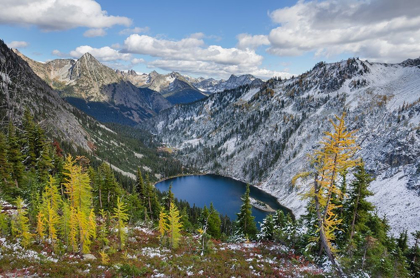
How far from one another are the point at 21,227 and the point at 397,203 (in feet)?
335

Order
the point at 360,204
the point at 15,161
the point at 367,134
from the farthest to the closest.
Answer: the point at 367,134 < the point at 15,161 < the point at 360,204

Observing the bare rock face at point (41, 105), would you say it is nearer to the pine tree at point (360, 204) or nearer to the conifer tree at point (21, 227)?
the conifer tree at point (21, 227)

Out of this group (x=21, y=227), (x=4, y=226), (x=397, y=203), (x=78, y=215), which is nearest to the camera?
(x=21, y=227)

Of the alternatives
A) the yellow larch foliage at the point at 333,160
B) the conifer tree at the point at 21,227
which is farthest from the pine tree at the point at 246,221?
the conifer tree at the point at 21,227

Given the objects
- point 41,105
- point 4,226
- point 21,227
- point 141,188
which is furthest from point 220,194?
point 21,227

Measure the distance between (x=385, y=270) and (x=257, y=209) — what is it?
114635mm

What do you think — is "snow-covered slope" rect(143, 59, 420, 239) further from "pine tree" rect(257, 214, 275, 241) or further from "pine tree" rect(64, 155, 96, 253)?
"pine tree" rect(64, 155, 96, 253)

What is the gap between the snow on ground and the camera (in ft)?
226

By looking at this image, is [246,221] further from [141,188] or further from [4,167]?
[4,167]

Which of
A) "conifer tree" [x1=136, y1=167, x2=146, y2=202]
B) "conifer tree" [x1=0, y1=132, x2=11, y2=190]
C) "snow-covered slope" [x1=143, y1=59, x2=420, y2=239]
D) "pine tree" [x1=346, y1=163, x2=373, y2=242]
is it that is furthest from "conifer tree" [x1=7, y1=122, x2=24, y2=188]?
"snow-covered slope" [x1=143, y1=59, x2=420, y2=239]

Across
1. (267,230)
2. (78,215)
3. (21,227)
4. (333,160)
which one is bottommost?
(267,230)

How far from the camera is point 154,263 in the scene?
82.1 feet

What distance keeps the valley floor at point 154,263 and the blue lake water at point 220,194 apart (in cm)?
9356

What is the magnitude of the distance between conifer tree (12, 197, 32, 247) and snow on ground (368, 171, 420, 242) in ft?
265
